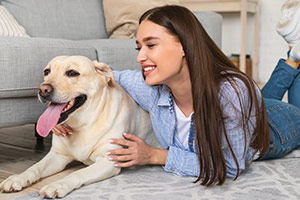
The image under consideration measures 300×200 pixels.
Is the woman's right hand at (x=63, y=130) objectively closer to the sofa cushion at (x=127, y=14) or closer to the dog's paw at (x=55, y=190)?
the dog's paw at (x=55, y=190)

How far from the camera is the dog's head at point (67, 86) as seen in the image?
1492mm

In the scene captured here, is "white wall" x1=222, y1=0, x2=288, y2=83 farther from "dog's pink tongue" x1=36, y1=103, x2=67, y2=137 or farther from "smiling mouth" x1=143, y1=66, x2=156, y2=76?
"dog's pink tongue" x1=36, y1=103, x2=67, y2=137

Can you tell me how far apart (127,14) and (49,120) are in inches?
61.0

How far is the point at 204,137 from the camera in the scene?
1550mm

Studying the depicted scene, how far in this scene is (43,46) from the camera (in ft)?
6.21

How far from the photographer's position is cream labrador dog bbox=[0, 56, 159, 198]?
1502mm

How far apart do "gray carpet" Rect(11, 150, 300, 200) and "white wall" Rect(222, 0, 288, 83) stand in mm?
3256

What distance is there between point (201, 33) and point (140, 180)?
1.98ft

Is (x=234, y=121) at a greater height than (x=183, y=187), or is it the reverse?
(x=234, y=121)

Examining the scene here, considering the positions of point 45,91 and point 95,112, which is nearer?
point 45,91

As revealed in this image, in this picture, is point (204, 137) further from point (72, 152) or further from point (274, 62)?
point (274, 62)

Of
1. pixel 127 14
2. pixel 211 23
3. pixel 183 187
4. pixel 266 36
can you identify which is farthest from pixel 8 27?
pixel 266 36

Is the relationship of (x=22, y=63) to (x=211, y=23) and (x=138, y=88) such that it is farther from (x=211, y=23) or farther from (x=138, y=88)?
(x=211, y=23)

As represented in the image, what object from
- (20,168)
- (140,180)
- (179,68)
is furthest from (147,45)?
(20,168)
